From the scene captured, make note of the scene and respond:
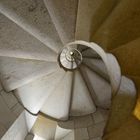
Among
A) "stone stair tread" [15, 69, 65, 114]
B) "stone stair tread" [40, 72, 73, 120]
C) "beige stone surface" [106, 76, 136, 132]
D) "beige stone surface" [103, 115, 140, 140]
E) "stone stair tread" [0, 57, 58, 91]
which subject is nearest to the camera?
"beige stone surface" [103, 115, 140, 140]

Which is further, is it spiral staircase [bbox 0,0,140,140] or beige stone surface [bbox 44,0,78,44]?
beige stone surface [bbox 44,0,78,44]

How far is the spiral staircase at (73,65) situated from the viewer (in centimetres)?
218

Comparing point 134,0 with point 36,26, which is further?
point 36,26

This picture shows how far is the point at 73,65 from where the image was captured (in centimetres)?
371

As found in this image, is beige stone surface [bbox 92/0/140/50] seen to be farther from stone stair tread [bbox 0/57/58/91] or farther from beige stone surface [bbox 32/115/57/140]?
beige stone surface [bbox 32/115/57/140]

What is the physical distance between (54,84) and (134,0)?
1.59 m

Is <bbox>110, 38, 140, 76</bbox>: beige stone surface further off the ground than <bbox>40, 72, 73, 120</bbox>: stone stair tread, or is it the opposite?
<bbox>40, 72, 73, 120</bbox>: stone stair tread

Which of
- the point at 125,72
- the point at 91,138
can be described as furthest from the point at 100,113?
the point at 125,72

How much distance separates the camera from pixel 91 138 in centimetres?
330

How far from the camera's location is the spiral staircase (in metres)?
2.18

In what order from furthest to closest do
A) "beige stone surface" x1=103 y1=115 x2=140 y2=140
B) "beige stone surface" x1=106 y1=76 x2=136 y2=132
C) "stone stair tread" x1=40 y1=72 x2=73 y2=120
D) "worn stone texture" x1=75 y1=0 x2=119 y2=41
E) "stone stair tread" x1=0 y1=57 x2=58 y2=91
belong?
"stone stair tread" x1=40 y1=72 x2=73 y2=120 < "stone stair tread" x1=0 y1=57 x2=58 y2=91 < "worn stone texture" x1=75 y1=0 x2=119 y2=41 < "beige stone surface" x1=106 y1=76 x2=136 y2=132 < "beige stone surface" x1=103 y1=115 x2=140 y2=140

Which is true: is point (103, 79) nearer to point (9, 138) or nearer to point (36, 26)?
point (36, 26)

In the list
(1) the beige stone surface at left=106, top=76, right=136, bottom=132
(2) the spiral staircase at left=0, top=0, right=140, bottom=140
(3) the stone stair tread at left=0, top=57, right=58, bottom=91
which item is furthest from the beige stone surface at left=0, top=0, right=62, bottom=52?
(1) the beige stone surface at left=106, top=76, right=136, bottom=132

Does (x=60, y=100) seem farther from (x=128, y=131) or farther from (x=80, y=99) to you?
(x=128, y=131)
